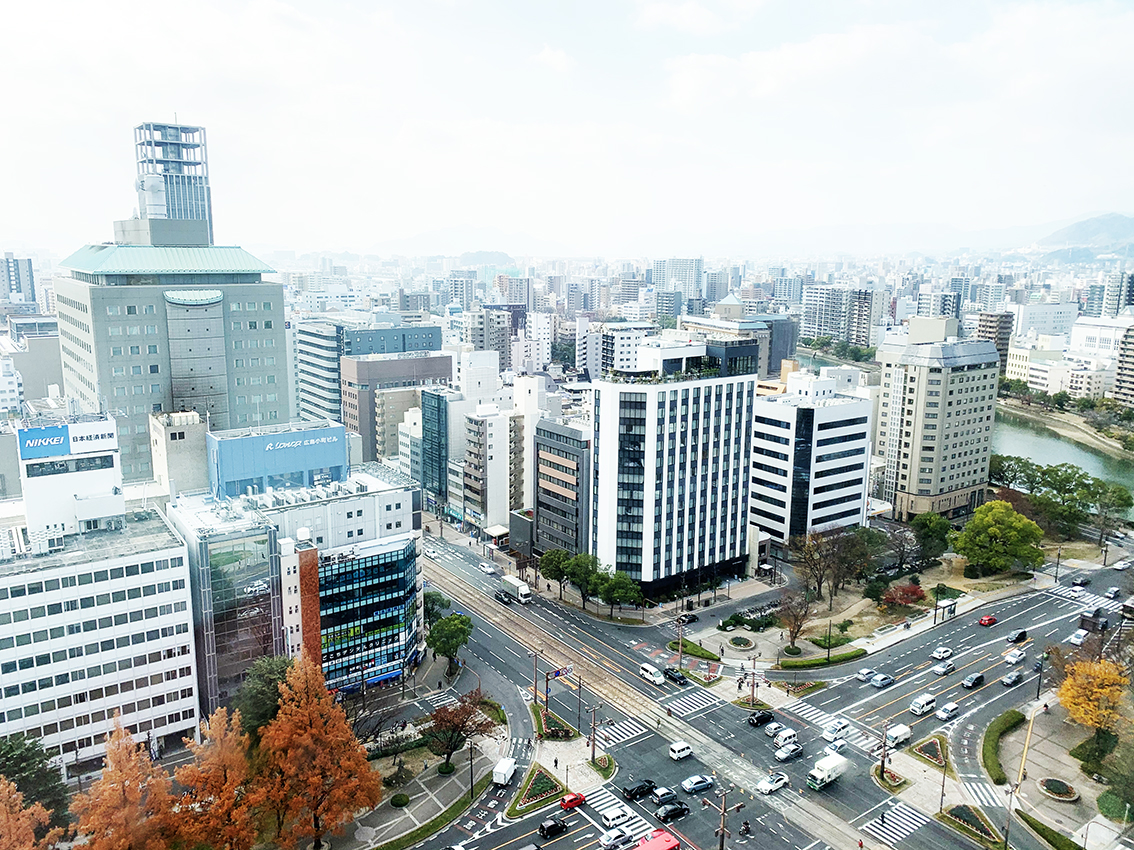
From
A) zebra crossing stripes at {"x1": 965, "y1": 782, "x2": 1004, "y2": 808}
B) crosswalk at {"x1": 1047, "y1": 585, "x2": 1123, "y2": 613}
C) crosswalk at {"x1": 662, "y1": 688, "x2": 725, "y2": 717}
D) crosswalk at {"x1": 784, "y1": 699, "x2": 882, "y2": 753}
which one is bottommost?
zebra crossing stripes at {"x1": 965, "y1": 782, "x2": 1004, "y2": 808}

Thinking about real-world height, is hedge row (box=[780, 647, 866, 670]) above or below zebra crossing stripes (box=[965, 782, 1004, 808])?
above

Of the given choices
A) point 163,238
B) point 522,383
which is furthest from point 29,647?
point 522,383

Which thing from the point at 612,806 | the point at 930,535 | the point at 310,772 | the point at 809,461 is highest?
the point at 809,461

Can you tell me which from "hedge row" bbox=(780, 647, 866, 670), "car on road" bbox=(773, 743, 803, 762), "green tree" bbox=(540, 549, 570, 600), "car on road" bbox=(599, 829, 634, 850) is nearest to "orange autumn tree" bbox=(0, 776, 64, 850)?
"car on road" bbox=(599, 829, 634, 850)

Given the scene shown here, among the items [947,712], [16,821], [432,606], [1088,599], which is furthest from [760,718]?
[16,821]

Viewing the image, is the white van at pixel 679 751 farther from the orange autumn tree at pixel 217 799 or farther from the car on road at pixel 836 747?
the orange autumn tree at pixel 217 799

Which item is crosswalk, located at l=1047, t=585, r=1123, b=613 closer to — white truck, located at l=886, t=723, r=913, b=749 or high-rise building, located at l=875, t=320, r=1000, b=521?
high-rise building, located at l=875, t=320, r=1000, b=521

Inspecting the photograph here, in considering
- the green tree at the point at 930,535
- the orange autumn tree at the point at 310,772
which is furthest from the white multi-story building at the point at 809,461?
the orange autumn tree at the point at 310,772

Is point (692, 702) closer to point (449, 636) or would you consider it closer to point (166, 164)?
point (449, 636)
